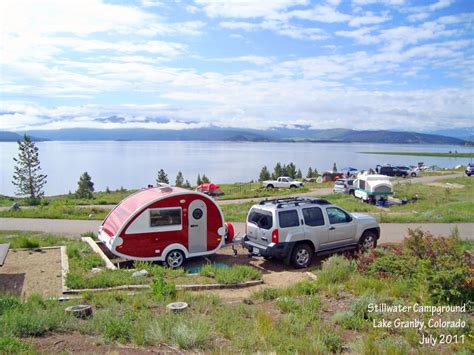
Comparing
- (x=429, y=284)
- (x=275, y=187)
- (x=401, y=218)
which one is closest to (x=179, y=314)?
(x=429, y=284)

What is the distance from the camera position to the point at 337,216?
42.3 feet

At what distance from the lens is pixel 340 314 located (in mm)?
6645

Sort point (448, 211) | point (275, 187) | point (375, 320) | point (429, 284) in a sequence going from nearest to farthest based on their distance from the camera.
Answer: point (375, 320) < point (429, 284) < point (448, 211) < point (275, 187)

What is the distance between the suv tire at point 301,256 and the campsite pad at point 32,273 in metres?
6.09

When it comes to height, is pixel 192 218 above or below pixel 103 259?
above

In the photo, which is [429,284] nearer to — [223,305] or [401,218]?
[223,305]

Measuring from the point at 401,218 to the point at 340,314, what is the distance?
1490cm

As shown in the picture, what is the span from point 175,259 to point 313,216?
4.25m

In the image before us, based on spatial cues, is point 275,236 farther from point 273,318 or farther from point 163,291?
point 273,318

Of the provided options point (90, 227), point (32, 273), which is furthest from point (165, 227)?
point (90, 227)

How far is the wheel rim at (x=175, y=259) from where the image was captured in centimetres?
1238

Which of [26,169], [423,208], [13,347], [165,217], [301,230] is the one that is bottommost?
[423,208]

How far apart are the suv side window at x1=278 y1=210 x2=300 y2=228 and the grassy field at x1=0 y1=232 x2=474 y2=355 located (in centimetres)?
308

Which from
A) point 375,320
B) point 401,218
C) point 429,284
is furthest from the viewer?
point 401,218
